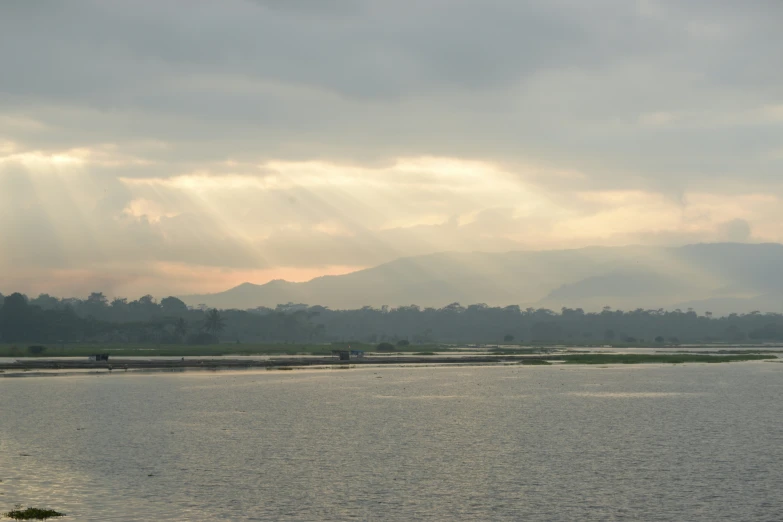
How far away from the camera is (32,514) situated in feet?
116

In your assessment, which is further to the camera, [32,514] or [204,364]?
[204,364]

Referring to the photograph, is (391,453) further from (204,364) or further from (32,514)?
(204,364)

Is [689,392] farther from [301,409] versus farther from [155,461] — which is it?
[155,461]

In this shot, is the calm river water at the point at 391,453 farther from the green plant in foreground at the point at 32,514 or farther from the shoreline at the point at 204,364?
the shoreline at the point at 204,364

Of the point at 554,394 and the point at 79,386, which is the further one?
the point at 79,386

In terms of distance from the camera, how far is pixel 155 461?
169ft

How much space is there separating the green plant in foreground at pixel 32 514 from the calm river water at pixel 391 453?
52.1 inches

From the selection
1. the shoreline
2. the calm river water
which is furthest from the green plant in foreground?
the shoreline

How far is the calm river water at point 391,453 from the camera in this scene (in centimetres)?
3906

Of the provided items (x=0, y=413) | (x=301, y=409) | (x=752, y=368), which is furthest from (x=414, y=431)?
(x=752, y=368)

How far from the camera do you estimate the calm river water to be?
39062mm

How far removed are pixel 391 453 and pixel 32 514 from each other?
2525 centimetres

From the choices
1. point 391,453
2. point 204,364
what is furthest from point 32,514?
point 204,364

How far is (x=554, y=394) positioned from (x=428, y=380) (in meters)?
29.5
